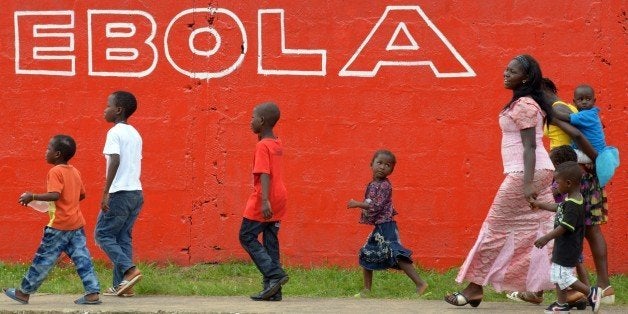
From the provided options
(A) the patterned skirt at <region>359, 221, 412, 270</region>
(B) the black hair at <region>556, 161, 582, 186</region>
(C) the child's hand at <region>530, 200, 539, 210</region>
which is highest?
(B) the black hair at <region>556, 161, 582, 186</region>

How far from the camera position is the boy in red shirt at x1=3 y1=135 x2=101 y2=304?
7.63m

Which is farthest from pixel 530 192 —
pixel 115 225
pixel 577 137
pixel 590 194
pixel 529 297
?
pixel 115 225

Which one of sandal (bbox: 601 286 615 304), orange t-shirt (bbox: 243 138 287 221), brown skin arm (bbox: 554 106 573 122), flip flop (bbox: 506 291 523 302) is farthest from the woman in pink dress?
orange t-shirt (bbox: 243 138 287 221)

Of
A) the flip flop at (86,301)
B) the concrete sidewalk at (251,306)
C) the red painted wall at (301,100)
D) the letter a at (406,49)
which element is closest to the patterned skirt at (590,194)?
the concrete sidewalk at (251,306)

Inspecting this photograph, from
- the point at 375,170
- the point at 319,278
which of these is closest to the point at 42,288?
the point at 319,278

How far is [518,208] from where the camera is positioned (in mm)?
7207

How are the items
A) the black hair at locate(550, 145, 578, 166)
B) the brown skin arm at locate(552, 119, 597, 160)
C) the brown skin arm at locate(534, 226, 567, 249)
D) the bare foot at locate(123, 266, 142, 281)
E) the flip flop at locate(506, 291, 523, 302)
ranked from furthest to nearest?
the bare foot at locate(123, 266, 142, 281) → the flip flop at locate(506, 291, 523, 302) → the brown skin arm at locate(552, 119, 597, 160) → the black hair at locate(550, 145, 578, 166) → the brown skin arm at locate(534, 226, 567, 249)

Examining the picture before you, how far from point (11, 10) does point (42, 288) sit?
2263 mm

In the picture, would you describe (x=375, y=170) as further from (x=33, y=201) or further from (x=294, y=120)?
(x=33, y=201)

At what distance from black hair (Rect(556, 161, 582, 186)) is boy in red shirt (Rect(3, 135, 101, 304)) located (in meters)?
3.01

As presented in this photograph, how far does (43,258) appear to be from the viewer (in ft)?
25.1

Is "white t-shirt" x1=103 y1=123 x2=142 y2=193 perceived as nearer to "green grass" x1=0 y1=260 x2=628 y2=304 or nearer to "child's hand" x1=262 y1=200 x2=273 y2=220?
"green grass" x1=0 y1=260 x2=628 y2=304

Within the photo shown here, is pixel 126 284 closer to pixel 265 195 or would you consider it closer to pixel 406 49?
pixel 265 195

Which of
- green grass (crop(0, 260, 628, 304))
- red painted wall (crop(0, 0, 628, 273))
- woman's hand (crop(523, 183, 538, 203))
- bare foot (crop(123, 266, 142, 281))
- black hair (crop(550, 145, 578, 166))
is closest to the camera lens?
woman's hand (crop(523, 183, 538, 203))
